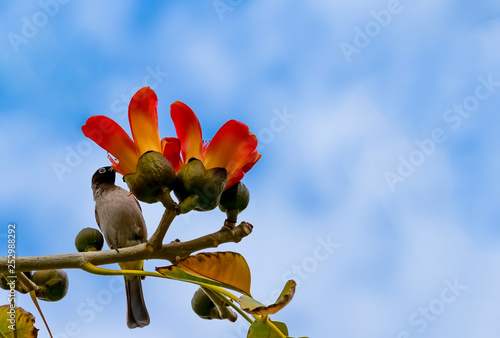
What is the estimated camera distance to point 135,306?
2775 mm

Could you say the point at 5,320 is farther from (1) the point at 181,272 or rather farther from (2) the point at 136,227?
(2) the point at 136,227

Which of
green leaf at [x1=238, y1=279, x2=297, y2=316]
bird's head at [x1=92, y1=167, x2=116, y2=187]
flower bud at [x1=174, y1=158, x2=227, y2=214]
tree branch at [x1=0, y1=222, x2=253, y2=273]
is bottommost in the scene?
green leaf at [x1=238, y1=279, x2=297, y2=316]

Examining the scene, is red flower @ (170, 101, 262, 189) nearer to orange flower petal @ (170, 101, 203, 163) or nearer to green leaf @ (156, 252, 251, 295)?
orange flower petal @ (170, 101, 203, 163)

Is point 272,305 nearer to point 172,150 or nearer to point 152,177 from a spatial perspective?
point 152,177

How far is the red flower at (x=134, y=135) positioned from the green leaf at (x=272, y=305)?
0.56 m

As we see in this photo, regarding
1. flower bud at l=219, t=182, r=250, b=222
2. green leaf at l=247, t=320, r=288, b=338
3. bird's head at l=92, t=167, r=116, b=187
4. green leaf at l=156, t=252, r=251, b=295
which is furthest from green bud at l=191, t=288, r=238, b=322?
bird's head at l=92, t=167, r=116, b=187

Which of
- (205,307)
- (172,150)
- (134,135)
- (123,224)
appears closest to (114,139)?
(134,135)

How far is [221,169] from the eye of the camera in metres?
1.55

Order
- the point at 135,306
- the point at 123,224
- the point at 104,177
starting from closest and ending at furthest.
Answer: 1. the point at 135,306
2. the point at 123,224
3. the point at 104,177

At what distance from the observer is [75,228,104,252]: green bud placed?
1.80m

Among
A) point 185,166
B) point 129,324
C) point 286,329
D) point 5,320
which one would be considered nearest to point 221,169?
point 185,166

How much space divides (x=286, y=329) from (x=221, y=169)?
502mm

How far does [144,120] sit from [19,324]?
708mm

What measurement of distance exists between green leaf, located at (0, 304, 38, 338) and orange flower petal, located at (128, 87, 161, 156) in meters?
0.60
